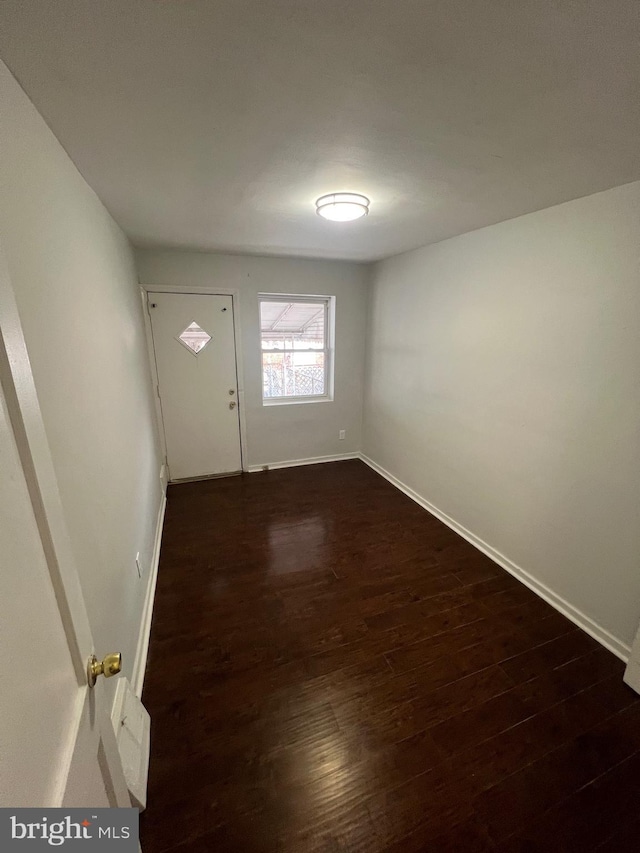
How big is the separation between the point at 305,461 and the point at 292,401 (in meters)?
0.77

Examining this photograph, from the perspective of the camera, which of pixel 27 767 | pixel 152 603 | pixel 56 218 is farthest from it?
pixel 152 603

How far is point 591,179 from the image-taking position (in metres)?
1.55

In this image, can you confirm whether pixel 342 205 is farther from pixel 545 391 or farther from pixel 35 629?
pixel 35 629

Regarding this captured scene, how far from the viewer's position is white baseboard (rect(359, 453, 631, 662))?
1820 millimetres

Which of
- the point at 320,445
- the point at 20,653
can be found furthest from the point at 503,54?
the point at 320,445

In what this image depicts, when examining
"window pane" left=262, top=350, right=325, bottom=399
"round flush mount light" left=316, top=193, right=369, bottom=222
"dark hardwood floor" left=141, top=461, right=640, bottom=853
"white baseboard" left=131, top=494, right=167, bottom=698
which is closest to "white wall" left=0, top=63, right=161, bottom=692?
"white baseboard" left=131, top=494, right=167, bottom=698

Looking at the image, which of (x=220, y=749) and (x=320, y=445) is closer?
(x=220, y=749)

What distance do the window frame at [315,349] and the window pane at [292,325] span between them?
1.5 inches

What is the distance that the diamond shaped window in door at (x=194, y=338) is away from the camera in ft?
11.1

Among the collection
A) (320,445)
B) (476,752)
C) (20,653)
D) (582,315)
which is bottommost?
(476,752)

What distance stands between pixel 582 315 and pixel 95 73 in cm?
227

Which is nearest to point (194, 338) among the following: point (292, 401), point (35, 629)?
point (292, 401)

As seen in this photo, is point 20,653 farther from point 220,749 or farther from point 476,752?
point 476,752

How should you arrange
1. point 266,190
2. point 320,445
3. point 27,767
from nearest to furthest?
point 27,767, point 266,190, point 320,445
